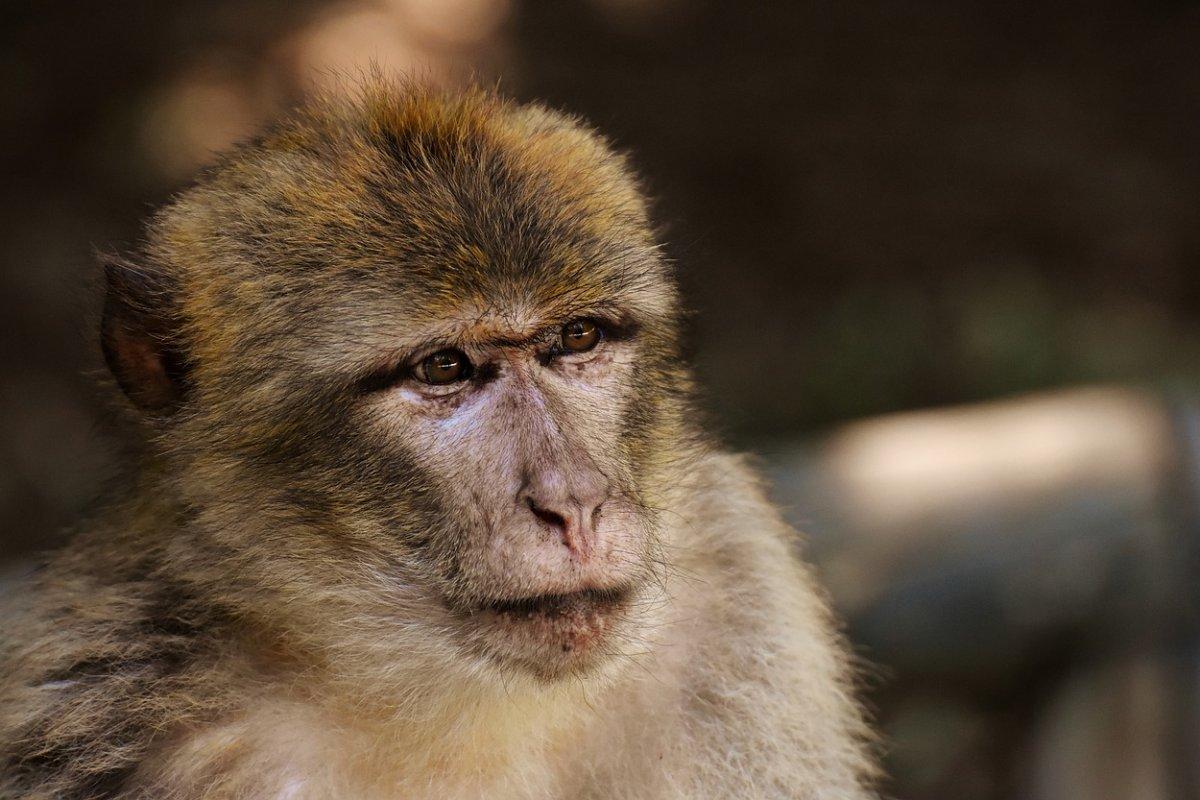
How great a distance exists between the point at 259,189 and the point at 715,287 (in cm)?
566

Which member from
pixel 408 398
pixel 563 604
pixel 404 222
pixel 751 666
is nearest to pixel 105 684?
pixel 408 398

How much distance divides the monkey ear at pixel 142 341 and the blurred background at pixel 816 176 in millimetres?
3503

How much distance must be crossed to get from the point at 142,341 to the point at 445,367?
655 millimetres

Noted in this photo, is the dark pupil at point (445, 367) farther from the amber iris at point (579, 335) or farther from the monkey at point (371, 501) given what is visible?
the amber iris at point (579, 335)

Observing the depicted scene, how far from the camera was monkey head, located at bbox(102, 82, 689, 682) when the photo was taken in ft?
8.34

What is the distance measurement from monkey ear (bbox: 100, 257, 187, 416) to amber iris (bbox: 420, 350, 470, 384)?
21.1 inches

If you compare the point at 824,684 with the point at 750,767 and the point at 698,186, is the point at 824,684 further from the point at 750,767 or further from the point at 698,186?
the point at 698,186

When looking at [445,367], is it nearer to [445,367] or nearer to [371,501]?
[445,367]

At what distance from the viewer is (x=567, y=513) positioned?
96.3 inches

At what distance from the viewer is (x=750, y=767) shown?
10.2ft

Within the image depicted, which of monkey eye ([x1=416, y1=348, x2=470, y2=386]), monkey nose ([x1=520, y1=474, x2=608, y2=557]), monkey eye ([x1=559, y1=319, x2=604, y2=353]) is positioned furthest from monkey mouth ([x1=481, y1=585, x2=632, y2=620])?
monkey eye ([x1=559, y1=319, x2=604, y2=353])

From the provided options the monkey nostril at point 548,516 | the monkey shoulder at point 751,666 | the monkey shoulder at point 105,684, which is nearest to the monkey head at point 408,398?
the monkey nostril at point 548,516

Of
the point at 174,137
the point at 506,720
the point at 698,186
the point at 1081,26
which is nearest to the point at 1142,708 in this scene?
the point at 506,720

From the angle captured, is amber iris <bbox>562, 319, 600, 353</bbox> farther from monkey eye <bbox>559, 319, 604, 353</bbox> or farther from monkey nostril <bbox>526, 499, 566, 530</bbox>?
monkey nostril <bbox>526, 499, 566, 530</bbox>
